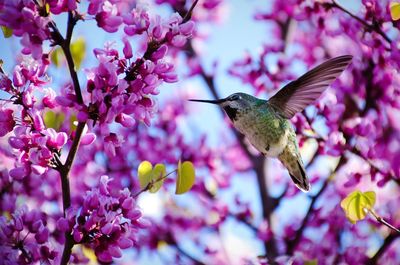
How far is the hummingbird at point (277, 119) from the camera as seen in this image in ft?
9.86

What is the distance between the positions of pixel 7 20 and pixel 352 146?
2.10m

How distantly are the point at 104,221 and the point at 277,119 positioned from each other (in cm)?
141

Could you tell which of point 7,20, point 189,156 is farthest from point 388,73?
point 7,20

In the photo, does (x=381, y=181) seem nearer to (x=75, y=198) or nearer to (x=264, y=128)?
(x=264, y=128)

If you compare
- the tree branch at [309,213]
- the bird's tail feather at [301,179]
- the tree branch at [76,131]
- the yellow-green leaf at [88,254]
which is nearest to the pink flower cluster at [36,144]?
the tree branch at [76,131]

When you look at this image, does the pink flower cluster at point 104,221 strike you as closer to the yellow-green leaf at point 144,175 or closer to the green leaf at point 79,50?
the yellow-green leaf at point 144,175

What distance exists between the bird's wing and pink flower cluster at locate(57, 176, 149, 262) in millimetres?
1156

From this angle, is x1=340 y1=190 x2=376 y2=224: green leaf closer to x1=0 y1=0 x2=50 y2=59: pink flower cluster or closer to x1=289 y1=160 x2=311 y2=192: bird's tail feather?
x1=289 y1=160 x2=311 y2=192: bird's tail feather

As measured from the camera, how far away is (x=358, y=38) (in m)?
3.43

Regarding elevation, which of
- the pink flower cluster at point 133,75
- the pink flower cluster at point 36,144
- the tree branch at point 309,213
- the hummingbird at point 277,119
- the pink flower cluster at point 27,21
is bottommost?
the tree branch at point 309,213

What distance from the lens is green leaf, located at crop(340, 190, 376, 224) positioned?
2.46 meters

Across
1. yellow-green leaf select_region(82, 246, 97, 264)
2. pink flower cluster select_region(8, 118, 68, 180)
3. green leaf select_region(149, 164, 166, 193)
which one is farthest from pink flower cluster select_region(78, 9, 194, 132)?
yellow-green leaf select_region(82, 246, 97, 264)

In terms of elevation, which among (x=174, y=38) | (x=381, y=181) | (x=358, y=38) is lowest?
(x=381, y=181)

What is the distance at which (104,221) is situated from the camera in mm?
2055
